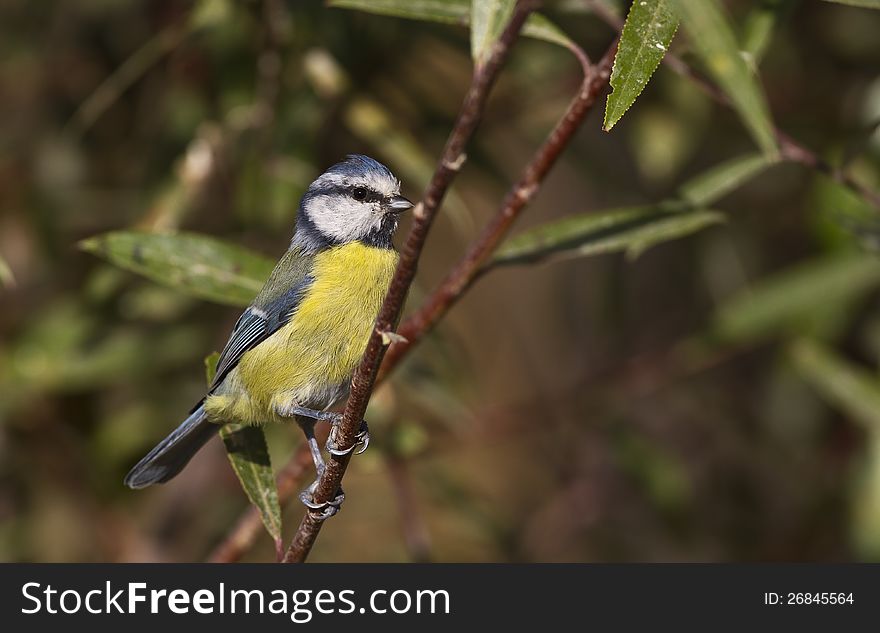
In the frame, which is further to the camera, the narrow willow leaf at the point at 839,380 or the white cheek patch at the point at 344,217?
the narrow willow leaf at the point at 839,380

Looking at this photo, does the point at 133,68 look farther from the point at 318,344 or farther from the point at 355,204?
the point at 318,344

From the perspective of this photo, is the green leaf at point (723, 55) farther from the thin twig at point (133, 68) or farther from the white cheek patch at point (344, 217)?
the thin twig at point (133, 68)

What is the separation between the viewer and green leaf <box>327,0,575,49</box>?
201cm

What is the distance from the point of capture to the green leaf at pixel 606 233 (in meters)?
2.10

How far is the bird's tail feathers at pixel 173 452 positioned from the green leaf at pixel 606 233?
65 centimetres

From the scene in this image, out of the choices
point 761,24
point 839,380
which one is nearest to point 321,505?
point 761,24

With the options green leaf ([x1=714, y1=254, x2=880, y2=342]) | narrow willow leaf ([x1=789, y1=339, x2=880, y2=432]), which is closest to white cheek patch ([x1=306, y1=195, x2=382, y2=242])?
green leaf ([x1=714, y1=254, x2=880, y2=342])

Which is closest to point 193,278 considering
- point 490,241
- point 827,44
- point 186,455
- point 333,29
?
point 186,455

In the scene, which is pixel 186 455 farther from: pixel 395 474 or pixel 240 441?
pixel 395 474

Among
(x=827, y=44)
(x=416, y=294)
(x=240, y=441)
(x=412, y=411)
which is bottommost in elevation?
(x=240, y=441)

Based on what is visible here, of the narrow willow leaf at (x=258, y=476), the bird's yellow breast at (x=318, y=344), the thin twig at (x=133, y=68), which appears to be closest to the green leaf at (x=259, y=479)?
the narrow willow leaf at (x=258, y=476)

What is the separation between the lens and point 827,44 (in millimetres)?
3656

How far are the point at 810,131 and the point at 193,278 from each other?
2.21 meters

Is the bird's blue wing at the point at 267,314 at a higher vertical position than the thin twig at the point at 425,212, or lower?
higher
